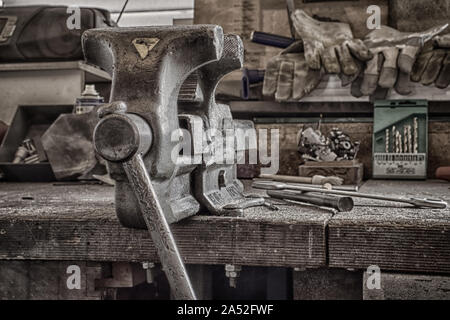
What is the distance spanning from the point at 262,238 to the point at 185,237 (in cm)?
16

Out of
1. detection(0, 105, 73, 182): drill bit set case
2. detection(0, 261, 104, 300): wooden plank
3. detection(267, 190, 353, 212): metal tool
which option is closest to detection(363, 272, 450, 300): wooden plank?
detection(267, 190, 353, 212): metal tool

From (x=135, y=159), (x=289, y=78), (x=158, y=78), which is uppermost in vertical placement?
(x=289, y=78)

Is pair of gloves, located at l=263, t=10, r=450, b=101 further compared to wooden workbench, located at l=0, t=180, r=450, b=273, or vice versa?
pair of gloves, located at l=263, t=10, r=450, b=101

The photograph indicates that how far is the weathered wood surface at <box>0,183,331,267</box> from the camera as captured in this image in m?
1.06

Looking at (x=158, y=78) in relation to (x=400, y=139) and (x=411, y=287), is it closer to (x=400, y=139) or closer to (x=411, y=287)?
(x=411, y=287)

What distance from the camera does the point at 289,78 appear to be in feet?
7.64

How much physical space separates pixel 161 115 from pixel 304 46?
1443 mm

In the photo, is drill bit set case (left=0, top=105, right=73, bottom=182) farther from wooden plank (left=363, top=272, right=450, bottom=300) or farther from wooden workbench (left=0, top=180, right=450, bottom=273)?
wooden plank (left=363, top=272, right=450, bottom=300)

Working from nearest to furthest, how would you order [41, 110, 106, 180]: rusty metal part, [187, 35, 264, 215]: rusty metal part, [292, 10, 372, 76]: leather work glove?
[187, 35, 264, 215]: rusty metal part, [41, 110, 106, 180]: rusty metal part, [292, 10, 372, 76]: leather work glove

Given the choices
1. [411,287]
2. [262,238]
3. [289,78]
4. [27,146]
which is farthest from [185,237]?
[27,146]

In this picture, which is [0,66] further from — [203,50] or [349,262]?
[349,262]

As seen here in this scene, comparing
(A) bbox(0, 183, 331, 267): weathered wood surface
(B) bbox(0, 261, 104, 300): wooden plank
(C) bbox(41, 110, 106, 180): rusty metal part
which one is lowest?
(B) bbox(0, 261, 104, 300): wooden plank
